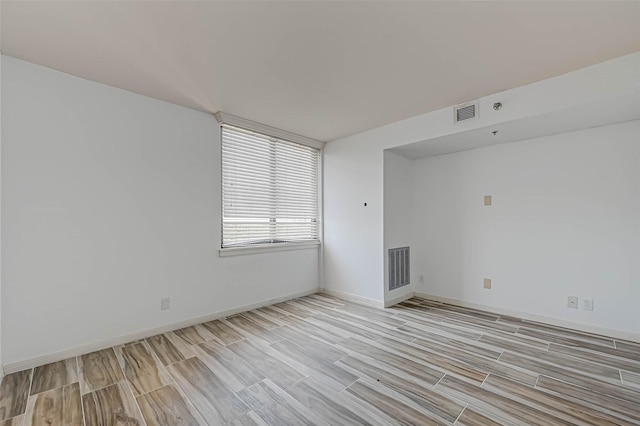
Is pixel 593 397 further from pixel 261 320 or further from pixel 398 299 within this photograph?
pixel 261 320

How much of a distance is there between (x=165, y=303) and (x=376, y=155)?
312cm

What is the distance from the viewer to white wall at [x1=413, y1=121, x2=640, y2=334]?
270 centimetres

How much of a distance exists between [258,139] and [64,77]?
6.45ft

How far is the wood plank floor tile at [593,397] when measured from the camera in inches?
66.4

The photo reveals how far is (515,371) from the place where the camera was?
6.97 ft

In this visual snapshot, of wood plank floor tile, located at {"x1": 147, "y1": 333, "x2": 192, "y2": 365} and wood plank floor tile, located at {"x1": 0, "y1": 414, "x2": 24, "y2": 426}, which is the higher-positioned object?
wood plank floor tile, located at {"x1": 0, "y1": 414, "x2": 24, "y2": 426}

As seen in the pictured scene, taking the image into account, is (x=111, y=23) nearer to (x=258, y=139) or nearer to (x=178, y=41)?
(x=178, y=41)

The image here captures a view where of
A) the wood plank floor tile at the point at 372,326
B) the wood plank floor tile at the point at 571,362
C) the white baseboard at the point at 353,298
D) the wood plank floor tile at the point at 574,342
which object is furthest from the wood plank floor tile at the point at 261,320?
the wood plank floor tile at the point at 574,342

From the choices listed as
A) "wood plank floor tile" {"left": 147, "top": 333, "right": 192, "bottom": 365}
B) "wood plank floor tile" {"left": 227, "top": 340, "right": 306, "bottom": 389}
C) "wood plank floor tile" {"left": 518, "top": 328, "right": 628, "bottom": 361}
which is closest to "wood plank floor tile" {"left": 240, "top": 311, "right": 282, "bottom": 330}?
"wood plank floor tile" {"left": 227, "top": 340, "right": 306, "bottom": 389}

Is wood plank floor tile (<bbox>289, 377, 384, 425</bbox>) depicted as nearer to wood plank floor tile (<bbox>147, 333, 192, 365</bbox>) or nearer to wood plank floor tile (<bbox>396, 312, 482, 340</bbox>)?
wood plank floor tile (<bbox>147, 333, 192, 365</bbox>)

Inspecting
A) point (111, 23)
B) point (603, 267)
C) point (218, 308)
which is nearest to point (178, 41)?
point (111, 23)

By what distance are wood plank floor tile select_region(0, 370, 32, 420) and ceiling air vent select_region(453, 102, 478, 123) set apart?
4.26 meters

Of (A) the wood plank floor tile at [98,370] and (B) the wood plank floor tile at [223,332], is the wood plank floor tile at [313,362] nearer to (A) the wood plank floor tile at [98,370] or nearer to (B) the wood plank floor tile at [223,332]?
(B) the wood plank floor tile at [223,332]

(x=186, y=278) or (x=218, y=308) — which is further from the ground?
(x=186, y=278)
